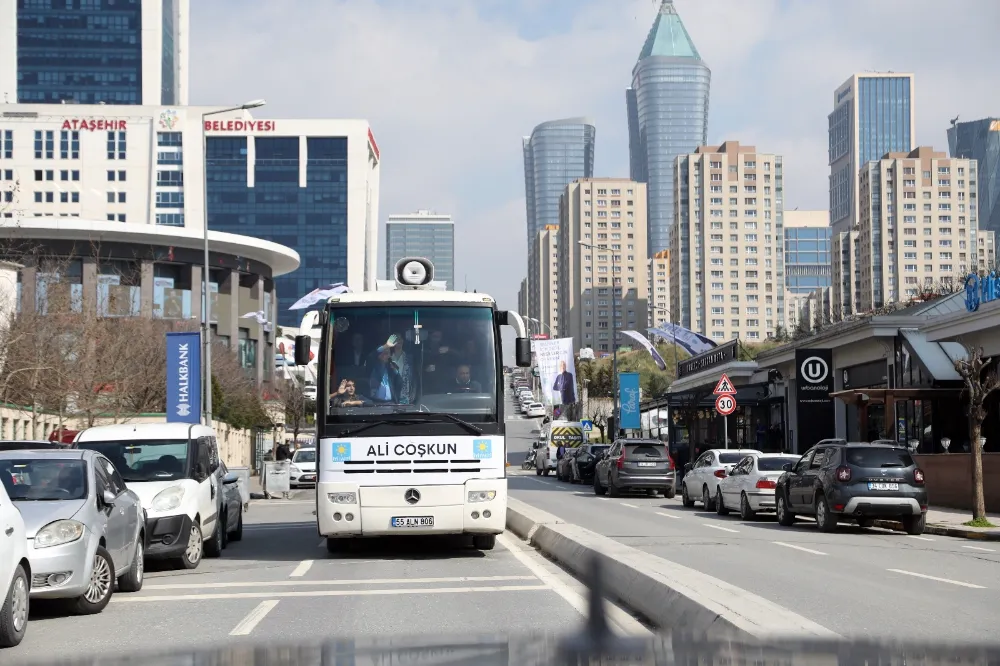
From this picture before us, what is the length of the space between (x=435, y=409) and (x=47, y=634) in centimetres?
627

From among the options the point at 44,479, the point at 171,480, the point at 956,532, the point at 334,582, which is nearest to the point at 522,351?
the point at 334,582

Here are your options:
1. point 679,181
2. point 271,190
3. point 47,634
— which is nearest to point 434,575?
point 47,634

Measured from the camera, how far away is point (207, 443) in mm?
16500

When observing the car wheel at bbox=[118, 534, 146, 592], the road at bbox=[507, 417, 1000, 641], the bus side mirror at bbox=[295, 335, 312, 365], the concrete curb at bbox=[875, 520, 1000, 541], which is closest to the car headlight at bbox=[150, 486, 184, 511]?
the car wheel at bbox=[118, 534, 146, 592]

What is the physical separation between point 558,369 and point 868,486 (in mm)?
33993

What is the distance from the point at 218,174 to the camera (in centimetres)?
15738

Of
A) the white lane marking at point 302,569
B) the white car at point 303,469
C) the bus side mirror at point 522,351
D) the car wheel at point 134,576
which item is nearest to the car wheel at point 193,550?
the white lane marking at point 302,569

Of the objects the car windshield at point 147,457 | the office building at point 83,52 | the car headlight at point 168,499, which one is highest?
the office building at point 83,52

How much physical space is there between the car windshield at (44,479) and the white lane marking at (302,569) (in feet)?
11.0

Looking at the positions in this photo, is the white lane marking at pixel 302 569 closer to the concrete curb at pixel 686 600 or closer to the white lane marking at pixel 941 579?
the concrete curb at pixel 686 600

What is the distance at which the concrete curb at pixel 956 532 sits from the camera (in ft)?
63.8

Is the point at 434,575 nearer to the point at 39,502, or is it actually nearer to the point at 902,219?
the point at 39,502

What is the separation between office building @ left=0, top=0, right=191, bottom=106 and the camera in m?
160

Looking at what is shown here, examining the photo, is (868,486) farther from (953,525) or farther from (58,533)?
(58,533)
